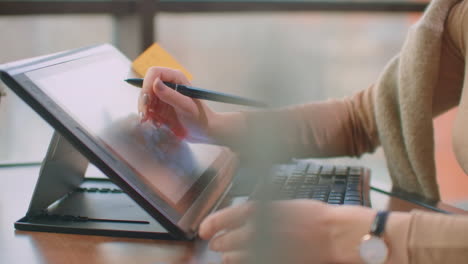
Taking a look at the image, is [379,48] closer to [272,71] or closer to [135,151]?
[135,151]

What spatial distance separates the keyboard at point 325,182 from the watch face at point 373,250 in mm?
153

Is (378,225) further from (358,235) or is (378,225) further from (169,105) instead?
(169,105)

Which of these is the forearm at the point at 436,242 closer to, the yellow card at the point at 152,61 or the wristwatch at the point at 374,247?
the wristwatch at the point at 374,247

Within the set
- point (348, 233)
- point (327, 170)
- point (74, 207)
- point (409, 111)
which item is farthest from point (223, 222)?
point (409, 111)

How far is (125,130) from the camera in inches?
30.9

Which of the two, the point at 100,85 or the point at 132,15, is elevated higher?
the point at 100,85

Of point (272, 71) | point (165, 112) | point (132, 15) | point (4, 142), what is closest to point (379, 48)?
point (132, 15)

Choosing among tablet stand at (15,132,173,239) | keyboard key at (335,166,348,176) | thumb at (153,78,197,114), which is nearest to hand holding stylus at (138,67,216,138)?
thumb at (153,78,197,114)

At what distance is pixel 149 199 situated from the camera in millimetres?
671

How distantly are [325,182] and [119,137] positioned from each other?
1.10ft

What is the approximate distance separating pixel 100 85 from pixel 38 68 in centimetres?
13

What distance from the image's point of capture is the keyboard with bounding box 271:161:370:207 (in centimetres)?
83

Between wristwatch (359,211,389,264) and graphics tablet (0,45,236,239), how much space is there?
198mm

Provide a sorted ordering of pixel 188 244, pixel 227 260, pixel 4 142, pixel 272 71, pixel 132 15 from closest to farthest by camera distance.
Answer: pixel 272 71 < pixel 227 260 < pixel 188 244 < pixel 4 142 < pixel 132 15
